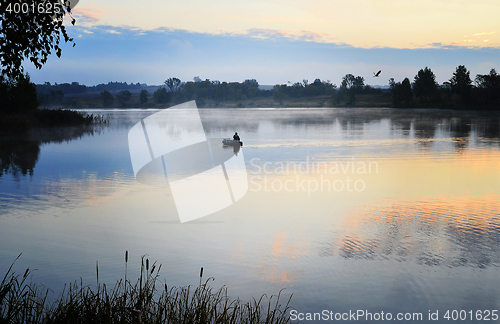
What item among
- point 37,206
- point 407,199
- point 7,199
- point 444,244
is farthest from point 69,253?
point 407,199

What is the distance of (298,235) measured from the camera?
11.6m

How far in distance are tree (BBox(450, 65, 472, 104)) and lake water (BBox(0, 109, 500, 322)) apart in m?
122

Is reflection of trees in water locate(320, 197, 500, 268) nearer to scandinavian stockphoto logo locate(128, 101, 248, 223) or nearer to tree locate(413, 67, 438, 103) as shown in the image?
scandinavian stockphoto logo locate(128, 101, 248, 223)

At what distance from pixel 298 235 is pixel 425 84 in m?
158

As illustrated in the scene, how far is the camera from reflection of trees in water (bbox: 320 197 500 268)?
9.85 metres

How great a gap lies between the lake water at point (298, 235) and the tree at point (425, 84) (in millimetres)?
141640

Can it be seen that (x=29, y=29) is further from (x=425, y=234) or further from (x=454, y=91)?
(x=454, y=91)

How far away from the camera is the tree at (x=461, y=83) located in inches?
5212

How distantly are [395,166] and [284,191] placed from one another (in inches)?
358

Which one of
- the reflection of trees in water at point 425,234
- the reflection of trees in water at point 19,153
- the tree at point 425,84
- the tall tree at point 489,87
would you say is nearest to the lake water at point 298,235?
the reflection of trees in water at point 425,234

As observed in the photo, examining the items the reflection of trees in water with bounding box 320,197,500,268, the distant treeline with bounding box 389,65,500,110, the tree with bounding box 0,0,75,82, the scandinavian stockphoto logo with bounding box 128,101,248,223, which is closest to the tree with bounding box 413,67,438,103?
the distant treeline with bounding box 389,65,500,110

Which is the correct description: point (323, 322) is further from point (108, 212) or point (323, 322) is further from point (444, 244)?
point (108, 212)

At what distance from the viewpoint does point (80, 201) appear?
1597 cm

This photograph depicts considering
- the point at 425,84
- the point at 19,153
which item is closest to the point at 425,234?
the point at 19,153
